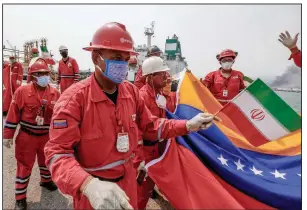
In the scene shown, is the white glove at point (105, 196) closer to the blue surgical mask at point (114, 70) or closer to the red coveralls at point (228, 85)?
the blue surgical mask at point (114, 70)

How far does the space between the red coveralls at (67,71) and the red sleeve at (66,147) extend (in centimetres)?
774

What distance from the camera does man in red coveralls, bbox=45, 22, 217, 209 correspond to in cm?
176

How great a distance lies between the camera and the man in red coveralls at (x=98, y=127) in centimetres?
176

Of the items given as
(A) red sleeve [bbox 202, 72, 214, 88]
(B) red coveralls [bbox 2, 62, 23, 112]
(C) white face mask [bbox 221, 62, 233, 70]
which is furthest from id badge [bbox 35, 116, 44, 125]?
(B) red coveralls [bbox 2, 62, 23, 112]

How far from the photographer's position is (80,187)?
161 cm

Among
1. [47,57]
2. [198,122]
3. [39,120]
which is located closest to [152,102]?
[198,122]

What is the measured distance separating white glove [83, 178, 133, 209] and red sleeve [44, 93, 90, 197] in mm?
105

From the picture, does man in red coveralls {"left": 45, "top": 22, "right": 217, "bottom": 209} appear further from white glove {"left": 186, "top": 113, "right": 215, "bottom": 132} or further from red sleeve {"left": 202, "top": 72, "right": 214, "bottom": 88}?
red sleeve {"left": 202, "top": 72, "right": 214, "bottom": 88}

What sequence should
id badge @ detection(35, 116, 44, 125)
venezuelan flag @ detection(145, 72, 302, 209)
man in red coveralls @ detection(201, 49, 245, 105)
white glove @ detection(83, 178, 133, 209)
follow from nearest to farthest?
1. white glove @ detection(83, 178, 133, 209)
2. venezuelan flag @ detection(145, 72, 302, 209)
3. id badge @ detection(35, 116, 44, 125)
4. man in red coveralls @ detection(201, 49, 245, 105)

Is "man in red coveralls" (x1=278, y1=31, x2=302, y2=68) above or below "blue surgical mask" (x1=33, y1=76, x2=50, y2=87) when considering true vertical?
above

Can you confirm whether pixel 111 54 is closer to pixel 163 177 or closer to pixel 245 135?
pixel 163 177

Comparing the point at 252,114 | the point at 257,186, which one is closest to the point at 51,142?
the point at 257,186

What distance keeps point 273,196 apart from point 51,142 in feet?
7.71

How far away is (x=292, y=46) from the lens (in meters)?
3.74
